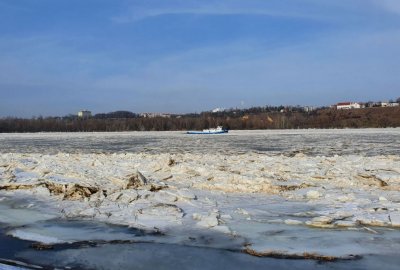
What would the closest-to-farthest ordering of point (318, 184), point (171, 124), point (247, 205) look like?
point (247, 205) < point (318, 184) < point (171, 124)

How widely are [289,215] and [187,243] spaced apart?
176 centimetres

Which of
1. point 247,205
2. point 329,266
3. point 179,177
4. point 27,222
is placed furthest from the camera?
point 179,177

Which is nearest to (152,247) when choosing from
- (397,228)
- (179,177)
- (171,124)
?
(397,228)

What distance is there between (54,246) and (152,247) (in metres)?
1.03

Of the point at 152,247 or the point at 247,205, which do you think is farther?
the point at 247,205

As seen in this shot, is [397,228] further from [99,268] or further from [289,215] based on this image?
[99,268]

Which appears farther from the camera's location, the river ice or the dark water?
the dark water

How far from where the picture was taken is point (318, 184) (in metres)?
8.53

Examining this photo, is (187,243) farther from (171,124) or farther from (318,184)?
(171,124)

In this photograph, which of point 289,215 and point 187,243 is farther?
point 289,215

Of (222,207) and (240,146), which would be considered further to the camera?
(240,146)

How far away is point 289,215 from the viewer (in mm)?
6168

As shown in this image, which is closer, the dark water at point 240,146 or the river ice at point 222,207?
the river ice at point 222,207

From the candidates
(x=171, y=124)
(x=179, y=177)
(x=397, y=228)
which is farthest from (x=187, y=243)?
(x=171, y=124)
